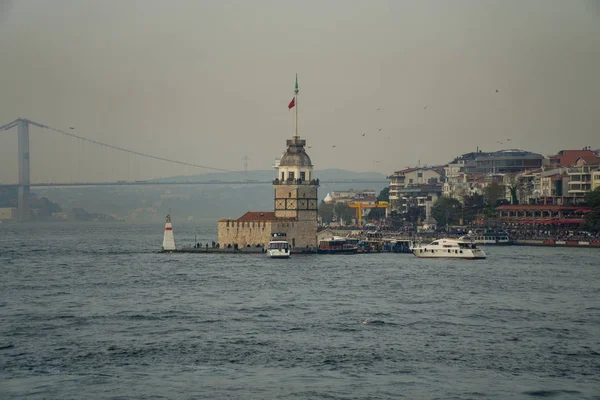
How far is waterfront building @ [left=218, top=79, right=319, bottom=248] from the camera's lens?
78250 millimetres

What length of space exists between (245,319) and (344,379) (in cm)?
1176

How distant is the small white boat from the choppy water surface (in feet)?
37.8

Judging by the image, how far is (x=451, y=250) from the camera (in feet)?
257

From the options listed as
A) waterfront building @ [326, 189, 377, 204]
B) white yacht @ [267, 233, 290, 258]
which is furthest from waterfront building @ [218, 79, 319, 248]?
waterfront building @ [326, 189, 377, 204]

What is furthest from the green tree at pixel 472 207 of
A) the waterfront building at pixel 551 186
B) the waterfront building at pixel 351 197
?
the waterfront building at pixel 351 197

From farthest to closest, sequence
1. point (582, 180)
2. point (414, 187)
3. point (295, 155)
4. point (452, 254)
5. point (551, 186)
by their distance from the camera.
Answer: point (414, 187) → point (551, 186) → point (582, 180) → point (295, 155) → point (452, 254)

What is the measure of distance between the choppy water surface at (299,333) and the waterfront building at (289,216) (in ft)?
41.8

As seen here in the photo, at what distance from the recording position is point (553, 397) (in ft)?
93.8

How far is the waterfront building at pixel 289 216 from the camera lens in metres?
78.2

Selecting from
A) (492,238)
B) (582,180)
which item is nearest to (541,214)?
(582,180)

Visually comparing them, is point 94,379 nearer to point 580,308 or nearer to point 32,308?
point 32,308

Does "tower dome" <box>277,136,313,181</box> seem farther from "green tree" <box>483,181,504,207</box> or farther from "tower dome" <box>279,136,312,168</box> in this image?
"green tree" <box>483,181,504,207</box>

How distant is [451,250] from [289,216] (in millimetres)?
12195

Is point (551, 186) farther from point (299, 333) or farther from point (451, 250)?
point (299, 333)
